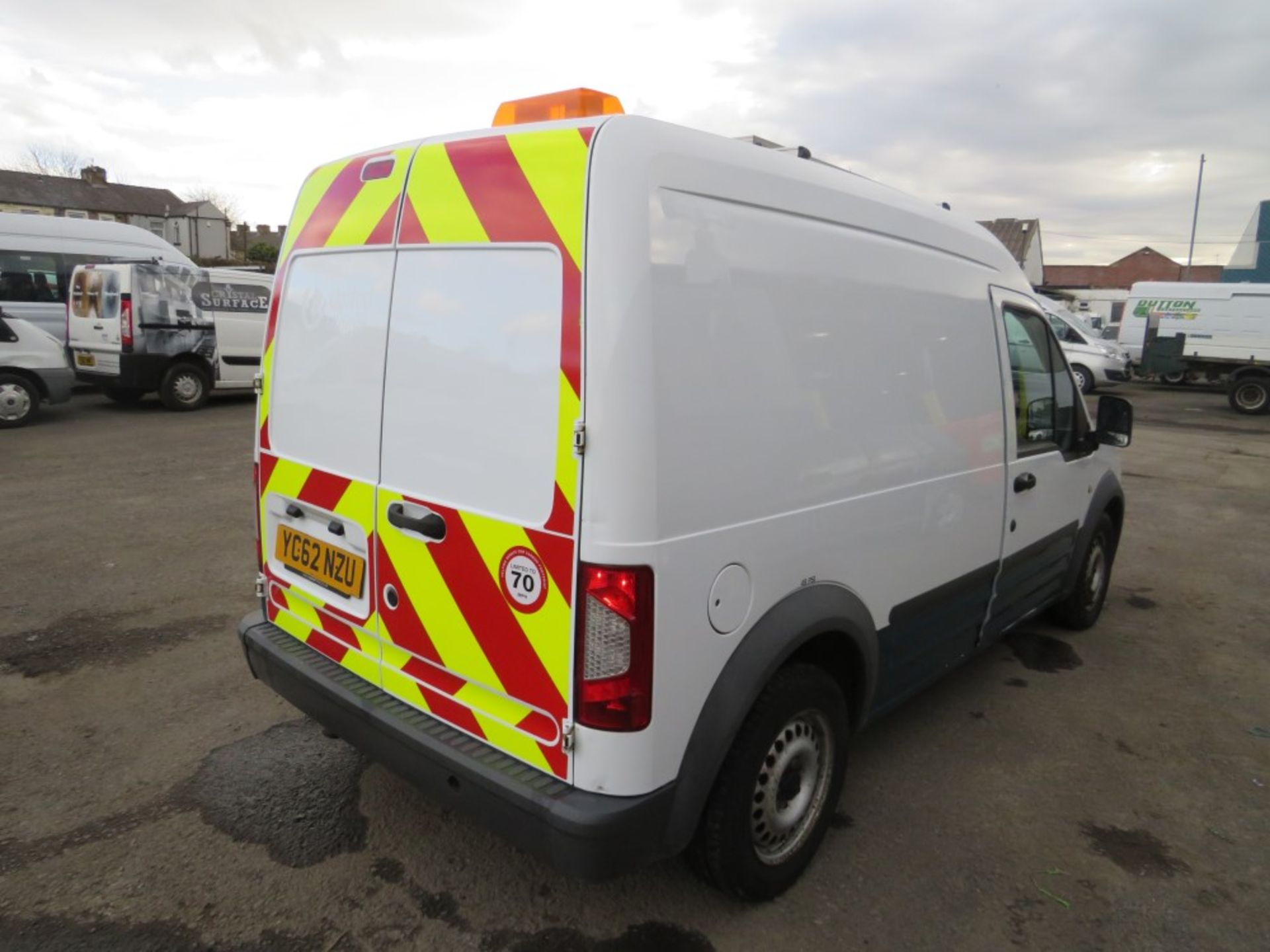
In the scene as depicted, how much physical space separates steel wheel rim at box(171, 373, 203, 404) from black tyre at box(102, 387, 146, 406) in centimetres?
44

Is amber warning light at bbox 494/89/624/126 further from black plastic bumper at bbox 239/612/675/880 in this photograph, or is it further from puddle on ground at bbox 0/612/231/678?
puddle on ground at bbox 0/612/231/678

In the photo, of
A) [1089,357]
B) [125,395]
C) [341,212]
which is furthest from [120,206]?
[341,212]

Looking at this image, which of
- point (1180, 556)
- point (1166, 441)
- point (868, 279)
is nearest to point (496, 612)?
point (868, 279)

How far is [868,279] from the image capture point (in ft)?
8.63

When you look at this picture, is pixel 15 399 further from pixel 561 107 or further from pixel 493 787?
pixel 493 787

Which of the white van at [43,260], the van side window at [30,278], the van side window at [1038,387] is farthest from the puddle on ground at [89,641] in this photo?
the van side window at [30,278]

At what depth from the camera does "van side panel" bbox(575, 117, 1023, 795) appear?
75.7 inches

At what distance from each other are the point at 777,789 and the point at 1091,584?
3.23m

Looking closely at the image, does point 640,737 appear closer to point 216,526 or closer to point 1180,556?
point 216,526

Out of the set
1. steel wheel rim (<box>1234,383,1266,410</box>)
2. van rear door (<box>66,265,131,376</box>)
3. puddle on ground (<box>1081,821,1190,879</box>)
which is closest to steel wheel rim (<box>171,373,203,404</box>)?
van rear door (<box>66,265,131,376</box>)

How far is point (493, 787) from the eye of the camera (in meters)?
2.13

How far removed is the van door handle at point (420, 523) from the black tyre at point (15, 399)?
34.4 ft

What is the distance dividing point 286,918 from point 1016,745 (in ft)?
9.52

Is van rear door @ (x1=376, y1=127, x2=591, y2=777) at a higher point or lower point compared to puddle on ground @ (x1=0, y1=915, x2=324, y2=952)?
higher
